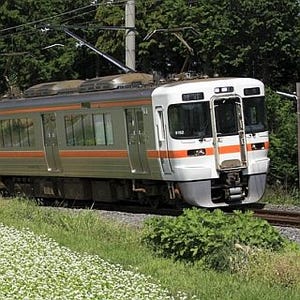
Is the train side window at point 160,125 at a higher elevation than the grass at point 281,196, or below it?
higher

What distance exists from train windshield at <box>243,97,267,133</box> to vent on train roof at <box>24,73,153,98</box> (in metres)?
2.30

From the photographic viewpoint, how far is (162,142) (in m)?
17.6

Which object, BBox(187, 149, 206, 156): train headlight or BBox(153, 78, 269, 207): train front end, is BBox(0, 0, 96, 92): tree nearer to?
BBox(153, 78, 269, 207): train front end

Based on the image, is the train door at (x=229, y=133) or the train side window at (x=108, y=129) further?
the train side window at (x=108, y=129)

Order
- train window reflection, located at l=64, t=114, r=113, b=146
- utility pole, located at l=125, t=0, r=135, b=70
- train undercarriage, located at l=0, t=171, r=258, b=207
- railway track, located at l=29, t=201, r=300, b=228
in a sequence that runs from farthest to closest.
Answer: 1. utility pole, located at l=125, t=0, r=135, b=70
2. train window reflection, located at l=64, t=114, r=113, b=146
3. train undercarriage, located at l=0, t=171, r=258, b=207
4. railway track, located at l=29, t=201, r=300, b=228

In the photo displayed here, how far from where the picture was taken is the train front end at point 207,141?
56.9 ft

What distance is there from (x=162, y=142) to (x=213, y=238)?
24.5 ft

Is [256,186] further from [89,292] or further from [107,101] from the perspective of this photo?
[89,292]

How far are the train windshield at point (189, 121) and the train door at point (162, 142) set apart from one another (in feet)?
0.69

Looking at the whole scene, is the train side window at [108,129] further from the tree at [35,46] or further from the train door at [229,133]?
the tree at [35,46]

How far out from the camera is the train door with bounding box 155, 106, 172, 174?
17.5 m

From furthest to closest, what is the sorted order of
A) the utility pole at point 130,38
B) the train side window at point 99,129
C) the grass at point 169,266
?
the utility pole at point 130,38
the train side window at point 99,129
the grass at point 169,266

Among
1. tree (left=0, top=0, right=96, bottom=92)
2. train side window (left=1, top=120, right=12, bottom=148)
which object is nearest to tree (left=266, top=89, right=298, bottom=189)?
train side window (left=1, top=120, right=12, bottom=148)

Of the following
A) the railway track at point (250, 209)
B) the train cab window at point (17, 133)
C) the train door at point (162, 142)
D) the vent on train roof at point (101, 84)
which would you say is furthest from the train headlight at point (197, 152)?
the train cab window at point (17, 133)
